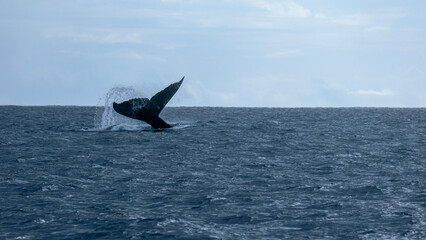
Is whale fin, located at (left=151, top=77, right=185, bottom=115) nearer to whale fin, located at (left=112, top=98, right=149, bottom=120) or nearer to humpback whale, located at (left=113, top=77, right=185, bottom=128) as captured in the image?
humpback whale, located at (left=113, top=77, right=185, bottom=128)

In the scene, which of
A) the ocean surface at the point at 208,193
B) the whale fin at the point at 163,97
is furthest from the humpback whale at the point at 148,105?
the ocean surface at the point at 208,193

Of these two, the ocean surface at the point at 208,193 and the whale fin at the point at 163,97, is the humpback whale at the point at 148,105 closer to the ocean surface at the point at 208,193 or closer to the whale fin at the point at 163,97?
the whale fin at the point at 163,97

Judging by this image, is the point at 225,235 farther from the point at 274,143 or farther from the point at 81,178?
the point at 274,143

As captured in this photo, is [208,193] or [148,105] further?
[148,105]

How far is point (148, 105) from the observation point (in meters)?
37.4

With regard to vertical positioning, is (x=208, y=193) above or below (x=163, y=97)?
below

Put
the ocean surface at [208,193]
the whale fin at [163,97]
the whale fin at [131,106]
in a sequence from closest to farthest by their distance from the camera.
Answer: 1. the ocean surface at [208,193]
2. the whale fin at [131,106]
3. the whale fin at [163,97]

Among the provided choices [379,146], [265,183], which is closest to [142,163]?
[265,183]

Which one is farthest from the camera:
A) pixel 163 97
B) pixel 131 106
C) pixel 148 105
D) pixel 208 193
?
pixel 163 97

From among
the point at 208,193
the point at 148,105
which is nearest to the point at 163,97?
the point at 148,105

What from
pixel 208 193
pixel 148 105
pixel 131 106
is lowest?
pixel 208 193

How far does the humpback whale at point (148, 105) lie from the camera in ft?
116

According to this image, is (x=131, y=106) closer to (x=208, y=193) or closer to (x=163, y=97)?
(x=163, y=97)

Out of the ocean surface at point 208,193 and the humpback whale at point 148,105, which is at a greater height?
the humpback whale at point 148,105
